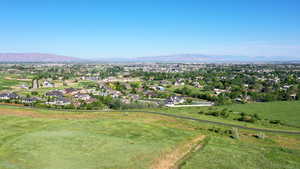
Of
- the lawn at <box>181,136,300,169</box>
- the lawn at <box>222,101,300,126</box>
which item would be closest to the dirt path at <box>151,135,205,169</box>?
the lawn at <box>181,136,300,169</box>

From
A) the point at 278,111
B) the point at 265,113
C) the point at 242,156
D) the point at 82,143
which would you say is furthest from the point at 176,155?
the point at 278,111

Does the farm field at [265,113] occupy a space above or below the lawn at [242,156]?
below

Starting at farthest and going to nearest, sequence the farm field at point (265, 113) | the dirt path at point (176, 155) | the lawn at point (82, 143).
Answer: the farm field at point (265, 113), the dirt path at point (176, 155), the lawn at point (82, 143)

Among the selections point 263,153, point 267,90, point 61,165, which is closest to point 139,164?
point 61,165

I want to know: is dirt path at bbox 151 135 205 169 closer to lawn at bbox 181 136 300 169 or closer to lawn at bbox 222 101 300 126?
lawn at bbox 181 136 300 169

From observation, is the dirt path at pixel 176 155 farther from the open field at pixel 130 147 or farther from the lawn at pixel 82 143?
the lawn at pixel 82 143

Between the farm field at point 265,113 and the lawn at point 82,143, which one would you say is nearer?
the lawn at point 82,143

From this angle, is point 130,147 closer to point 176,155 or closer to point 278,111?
point 176,155

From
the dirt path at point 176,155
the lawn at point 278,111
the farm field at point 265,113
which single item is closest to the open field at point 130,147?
the dirt path at point 176,155
